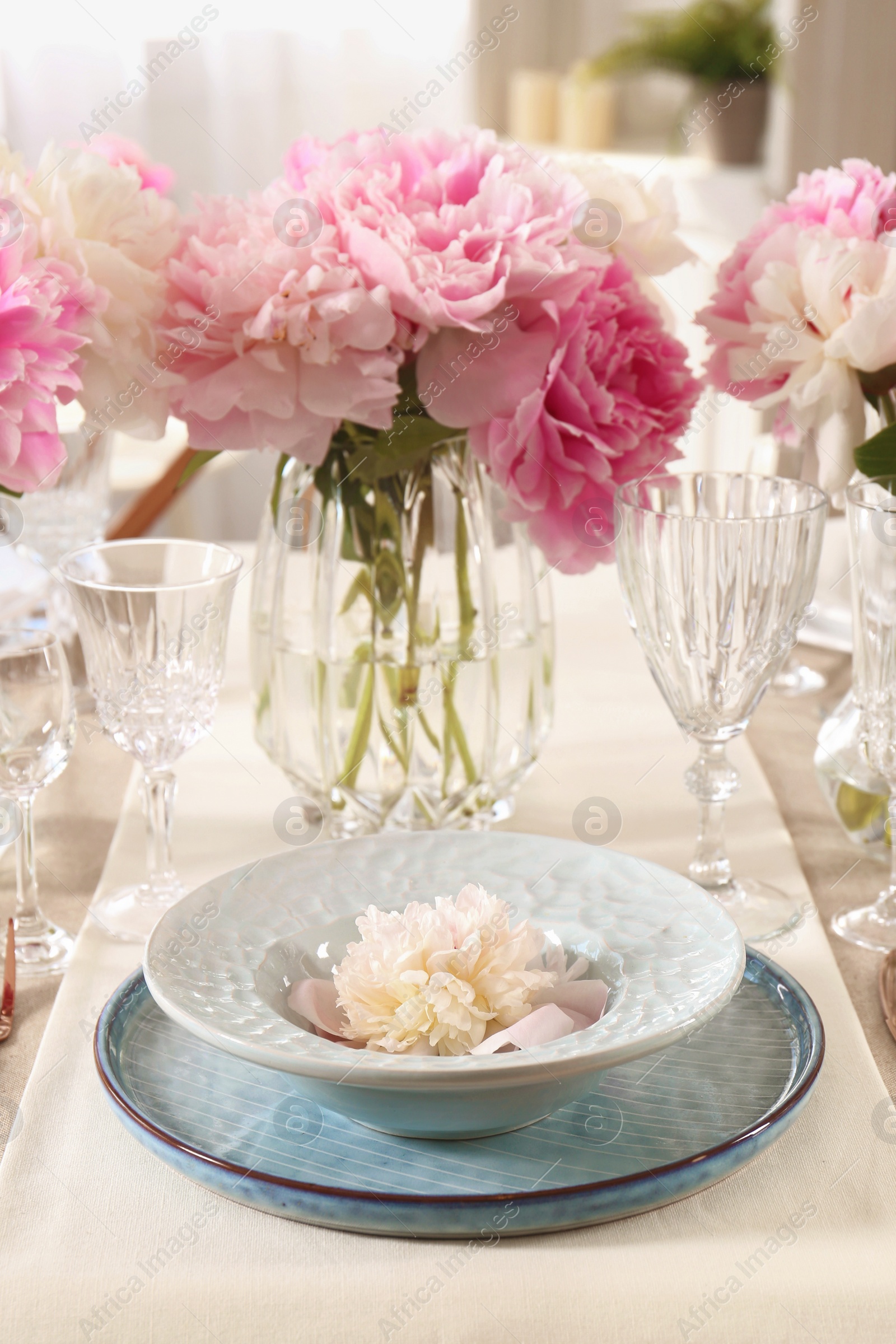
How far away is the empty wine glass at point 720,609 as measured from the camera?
0.67m

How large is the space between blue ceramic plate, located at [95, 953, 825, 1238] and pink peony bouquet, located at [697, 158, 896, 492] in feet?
1.27

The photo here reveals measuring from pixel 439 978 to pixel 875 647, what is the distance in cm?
32

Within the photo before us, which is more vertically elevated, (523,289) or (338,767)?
(523,289)

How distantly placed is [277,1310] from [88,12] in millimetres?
Answer: 2951

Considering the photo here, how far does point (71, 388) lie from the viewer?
68 cm

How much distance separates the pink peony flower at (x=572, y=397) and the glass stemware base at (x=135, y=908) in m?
0.29

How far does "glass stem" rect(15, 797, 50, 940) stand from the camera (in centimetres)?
69

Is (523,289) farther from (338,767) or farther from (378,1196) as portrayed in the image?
(378,1196)

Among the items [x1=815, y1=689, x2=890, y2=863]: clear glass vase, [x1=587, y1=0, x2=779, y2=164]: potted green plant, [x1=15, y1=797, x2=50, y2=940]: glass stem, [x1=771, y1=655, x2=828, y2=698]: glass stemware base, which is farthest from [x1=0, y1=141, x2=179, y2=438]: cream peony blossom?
[x1=587, y1=0, x2=779, y2=164]: potted green plant

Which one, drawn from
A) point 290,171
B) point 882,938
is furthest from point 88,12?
point 882,938

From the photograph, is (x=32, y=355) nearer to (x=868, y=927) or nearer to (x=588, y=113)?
(x=868, y=927)

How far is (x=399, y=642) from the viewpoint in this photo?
2.57 feet

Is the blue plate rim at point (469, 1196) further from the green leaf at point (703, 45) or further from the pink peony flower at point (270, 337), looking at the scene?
the green leaf at point (703, 45)

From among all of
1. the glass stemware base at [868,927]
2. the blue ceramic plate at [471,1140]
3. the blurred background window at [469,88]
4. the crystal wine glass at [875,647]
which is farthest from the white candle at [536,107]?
the blue ceramic plate at [471,1140]
